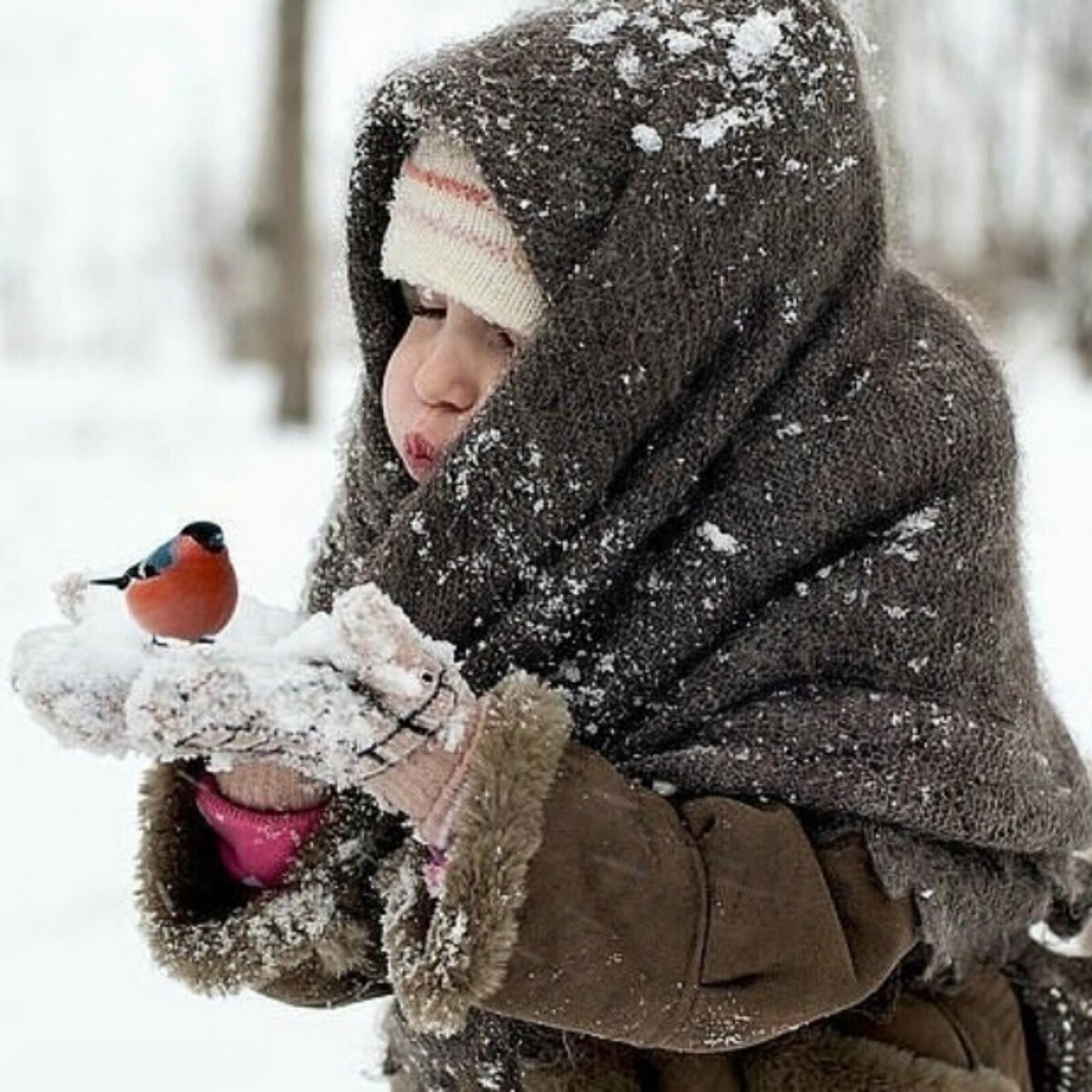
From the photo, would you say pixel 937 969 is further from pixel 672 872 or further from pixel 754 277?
pixel 754 277

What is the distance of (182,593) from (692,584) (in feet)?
1.12

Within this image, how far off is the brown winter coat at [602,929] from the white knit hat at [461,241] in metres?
0.28

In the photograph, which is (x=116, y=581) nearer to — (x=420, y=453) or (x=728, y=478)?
(x=420, y=453)

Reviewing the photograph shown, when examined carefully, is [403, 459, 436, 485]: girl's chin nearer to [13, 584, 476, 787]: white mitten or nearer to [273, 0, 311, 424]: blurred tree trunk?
[13, 584, 476, 787]: white mitten

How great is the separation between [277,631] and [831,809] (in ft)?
1.28

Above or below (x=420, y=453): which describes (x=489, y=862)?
below

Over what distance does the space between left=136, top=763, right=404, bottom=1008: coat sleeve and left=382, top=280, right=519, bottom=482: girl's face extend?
0.26 m

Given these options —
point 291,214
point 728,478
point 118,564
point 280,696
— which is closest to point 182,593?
point 280,696

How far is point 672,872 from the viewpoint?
Result: 111 cm

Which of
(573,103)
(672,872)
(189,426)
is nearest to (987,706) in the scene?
(672,872)

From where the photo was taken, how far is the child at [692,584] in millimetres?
1142

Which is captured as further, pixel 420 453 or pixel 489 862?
pixel 420 453

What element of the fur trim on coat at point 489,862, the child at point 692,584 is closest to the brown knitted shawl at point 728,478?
the child at point 692,584

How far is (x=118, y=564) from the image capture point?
496 cm
